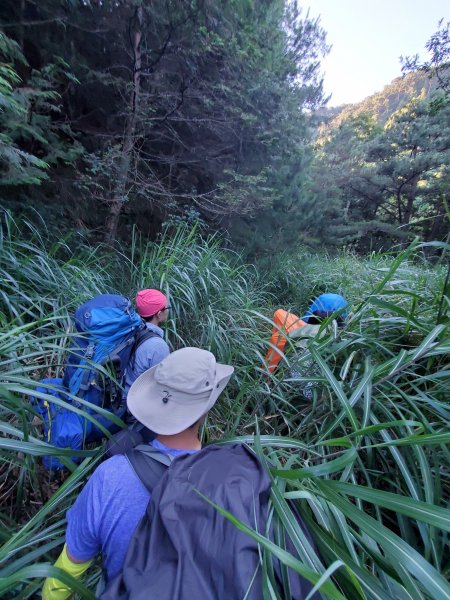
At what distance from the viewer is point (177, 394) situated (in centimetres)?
102

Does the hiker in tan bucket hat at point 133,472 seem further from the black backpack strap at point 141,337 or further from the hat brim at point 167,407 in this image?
the black backpack strap at point 141,337

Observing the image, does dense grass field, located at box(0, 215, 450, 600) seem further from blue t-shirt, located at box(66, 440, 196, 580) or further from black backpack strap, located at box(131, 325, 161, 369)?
black backpack strap, located at box(131, 325, 161, 369)

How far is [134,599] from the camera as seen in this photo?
22.9 inches

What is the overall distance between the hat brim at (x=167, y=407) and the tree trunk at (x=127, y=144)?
3.42 m

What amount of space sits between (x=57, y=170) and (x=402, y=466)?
494 cm

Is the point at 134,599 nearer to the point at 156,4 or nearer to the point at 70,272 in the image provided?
the point at 70,272

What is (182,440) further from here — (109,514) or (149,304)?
(149,304)

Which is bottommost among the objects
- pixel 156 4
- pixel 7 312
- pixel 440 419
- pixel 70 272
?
pixel 7 312

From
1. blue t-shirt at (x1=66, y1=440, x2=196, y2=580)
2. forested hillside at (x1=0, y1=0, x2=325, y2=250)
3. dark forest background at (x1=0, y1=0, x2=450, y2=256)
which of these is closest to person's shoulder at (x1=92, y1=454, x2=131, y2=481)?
blue t-shirt at (x1=66, y1=440, x2=196, y2=580)

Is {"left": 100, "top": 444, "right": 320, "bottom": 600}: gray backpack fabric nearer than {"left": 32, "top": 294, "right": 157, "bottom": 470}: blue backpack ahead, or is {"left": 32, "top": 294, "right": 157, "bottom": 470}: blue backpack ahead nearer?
{"left": 100, "top": 444, "right": 320, "bottom": 600}: gray backpack fabric

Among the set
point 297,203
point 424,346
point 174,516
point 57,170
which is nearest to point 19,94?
point 57,170

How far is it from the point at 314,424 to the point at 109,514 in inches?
43.4

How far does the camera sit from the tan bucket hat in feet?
3.19

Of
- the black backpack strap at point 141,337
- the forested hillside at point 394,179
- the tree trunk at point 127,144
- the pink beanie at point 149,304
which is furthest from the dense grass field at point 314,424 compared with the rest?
the forested hillside at point 394,179
